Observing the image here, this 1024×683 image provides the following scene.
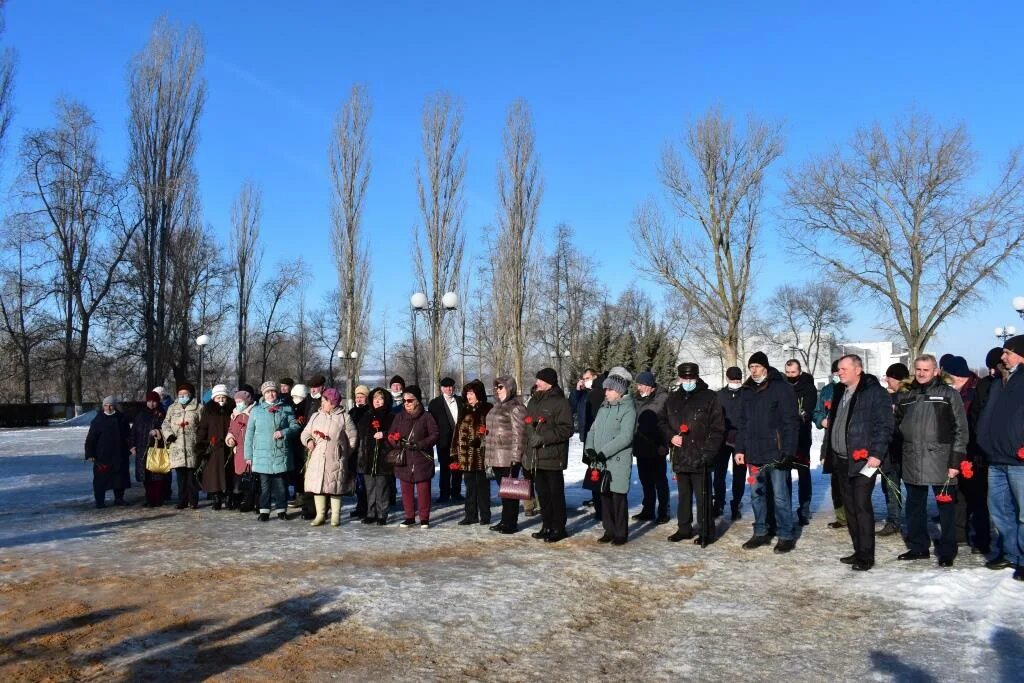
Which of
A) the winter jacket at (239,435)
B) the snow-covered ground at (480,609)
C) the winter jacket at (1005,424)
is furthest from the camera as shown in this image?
the winter jacket at (239,435)

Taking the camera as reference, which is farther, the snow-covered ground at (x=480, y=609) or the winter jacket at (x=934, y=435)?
the winter jacket at (x=934, y=435)

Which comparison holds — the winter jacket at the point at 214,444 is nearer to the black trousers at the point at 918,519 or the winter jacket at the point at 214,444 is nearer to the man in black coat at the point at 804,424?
the man in black coat at the point at 804,424

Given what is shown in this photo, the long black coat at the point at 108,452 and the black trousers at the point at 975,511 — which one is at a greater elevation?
the long black coat at the point at 108,452

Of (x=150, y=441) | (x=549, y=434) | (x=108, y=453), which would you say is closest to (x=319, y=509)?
(x=549, y=434)

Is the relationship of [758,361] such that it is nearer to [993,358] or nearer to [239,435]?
[993,358]

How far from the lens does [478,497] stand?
9.91m

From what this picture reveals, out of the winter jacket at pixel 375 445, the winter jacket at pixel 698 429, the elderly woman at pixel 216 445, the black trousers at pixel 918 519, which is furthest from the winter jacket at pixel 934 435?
the elderly woman at pixel 216 445

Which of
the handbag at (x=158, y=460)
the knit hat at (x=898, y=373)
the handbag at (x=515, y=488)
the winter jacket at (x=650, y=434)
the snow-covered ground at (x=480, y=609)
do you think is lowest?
the snow-covered ground at (x=480, y=609)

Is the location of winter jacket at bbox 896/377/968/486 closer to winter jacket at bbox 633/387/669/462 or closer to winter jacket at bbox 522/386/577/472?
winter jacket at bbox 633/387/669/462

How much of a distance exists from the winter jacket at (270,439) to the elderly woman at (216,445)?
923mm

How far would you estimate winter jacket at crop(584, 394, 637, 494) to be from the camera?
332 inches

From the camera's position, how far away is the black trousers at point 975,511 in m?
7.82

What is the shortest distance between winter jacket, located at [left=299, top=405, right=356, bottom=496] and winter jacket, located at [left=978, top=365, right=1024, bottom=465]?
6.49 meters

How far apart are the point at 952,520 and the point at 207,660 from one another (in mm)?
6110
